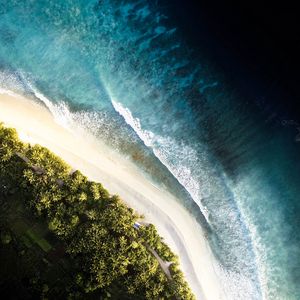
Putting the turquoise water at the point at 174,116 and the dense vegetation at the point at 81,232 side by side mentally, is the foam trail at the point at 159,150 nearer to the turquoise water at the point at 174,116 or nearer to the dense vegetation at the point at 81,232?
the turquoise water at the point at 174,116

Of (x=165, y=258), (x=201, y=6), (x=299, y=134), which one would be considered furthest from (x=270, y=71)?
(x=165, y=258)

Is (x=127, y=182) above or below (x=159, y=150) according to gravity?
below

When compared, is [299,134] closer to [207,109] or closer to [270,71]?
[270,71]

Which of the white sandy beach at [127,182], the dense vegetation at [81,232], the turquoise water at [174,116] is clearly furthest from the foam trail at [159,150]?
the dense vegetation at [81,232]

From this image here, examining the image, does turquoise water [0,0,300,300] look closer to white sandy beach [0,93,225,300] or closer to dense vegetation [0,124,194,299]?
white sandy beach [0,93,225,300]

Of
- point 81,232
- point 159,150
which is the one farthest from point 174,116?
point 81,232

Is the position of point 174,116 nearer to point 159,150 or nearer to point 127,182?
point 159,150
